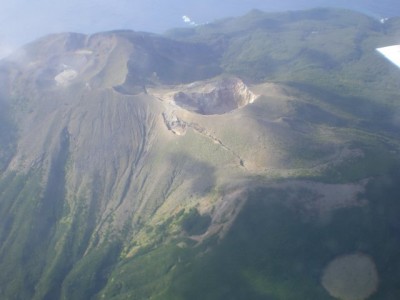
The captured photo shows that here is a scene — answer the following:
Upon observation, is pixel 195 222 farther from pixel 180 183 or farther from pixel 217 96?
pixel 217 96

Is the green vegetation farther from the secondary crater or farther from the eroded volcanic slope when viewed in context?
the secondary crater

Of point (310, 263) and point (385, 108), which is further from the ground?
point (310, 263)

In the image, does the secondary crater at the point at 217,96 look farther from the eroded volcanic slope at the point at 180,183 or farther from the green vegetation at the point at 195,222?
the green vegetation at the point at 195,222

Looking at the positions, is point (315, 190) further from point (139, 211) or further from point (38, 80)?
point (38, 80)

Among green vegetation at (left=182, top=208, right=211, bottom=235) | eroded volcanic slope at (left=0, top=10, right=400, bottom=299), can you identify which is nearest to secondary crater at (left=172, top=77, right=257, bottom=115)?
eroded volcanic slope at (left=0, top=10, right=400, bottom=299)

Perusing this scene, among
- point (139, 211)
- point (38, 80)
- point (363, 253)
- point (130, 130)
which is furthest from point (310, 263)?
point (38, 80)

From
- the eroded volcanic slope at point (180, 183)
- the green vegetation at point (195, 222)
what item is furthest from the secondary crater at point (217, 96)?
the green vegetation at point (195, 222)

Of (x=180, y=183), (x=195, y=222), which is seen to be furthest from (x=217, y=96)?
(x=195, y=222)

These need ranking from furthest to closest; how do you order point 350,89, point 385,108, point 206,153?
point 350,89
point 385,108
point 206,153
